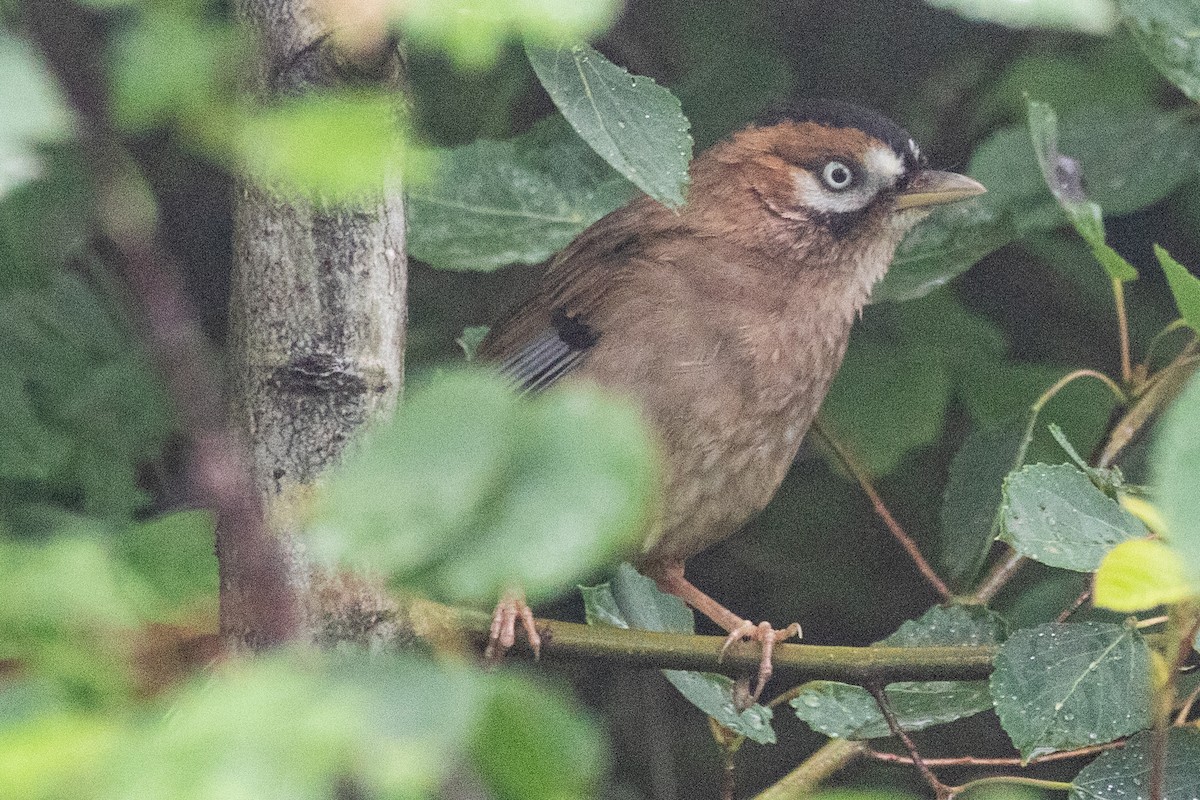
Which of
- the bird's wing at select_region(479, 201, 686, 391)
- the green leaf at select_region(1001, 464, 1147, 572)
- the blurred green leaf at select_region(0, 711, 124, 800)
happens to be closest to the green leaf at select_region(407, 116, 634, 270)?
the bird's wing at select_region(479, 201, 686, 391)

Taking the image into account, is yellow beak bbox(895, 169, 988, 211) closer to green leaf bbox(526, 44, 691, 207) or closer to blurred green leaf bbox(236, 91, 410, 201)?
green leaf bbox(526, 44, 691, 207)

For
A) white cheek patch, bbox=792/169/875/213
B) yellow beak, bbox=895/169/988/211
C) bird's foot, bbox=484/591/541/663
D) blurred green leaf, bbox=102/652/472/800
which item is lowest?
blurred green leaf, bbox=102/652/472/800

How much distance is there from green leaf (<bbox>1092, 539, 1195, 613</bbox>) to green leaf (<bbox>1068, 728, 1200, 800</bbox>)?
1.01 metres

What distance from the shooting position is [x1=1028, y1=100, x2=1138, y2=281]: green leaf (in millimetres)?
2910

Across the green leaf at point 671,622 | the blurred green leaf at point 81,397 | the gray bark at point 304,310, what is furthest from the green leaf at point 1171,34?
the blurred green leaf at point 81,397

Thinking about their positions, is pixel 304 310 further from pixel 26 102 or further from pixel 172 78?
pixel 26 102

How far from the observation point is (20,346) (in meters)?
2.88

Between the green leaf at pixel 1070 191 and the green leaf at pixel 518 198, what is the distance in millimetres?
859

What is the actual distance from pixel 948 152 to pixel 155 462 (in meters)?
2.42

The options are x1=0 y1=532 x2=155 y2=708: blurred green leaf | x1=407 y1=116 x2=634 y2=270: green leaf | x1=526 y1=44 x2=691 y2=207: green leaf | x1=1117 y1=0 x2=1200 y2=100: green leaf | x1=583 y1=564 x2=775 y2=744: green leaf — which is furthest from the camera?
x1=407 y1=116 x2=634 y2=270: green leaf

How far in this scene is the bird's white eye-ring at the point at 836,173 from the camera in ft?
11.7

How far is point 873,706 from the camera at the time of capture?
2637 mm

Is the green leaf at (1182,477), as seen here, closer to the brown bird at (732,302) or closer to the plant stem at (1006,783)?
the plant stem at (1006,783)

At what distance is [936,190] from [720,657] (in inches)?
57.9
